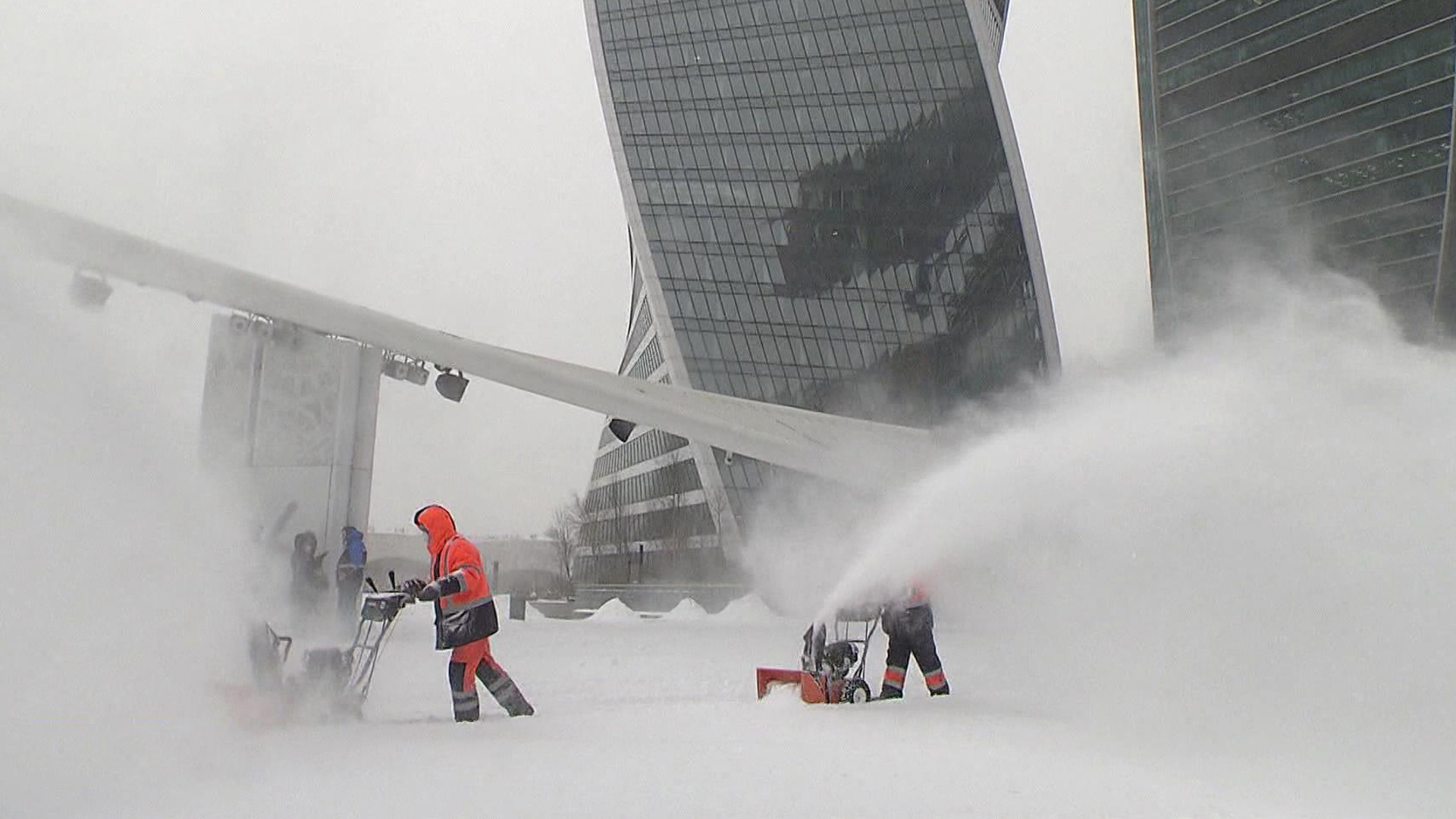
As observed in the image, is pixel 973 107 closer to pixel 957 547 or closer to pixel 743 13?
pixel 743 13

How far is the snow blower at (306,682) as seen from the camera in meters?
5.38

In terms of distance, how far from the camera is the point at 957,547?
22.9 feet

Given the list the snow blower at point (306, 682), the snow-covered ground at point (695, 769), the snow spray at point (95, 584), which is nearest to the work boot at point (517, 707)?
the snow-covered ground at point (695, 769)

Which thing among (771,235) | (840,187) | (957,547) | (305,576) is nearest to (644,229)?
(771,235)

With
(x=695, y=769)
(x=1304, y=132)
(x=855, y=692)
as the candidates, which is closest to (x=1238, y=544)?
(x=855, y=692)

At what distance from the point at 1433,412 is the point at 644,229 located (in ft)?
137

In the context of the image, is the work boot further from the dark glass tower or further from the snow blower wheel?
the dark glass tower

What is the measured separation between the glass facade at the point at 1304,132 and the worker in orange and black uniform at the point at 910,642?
41820 millimetres

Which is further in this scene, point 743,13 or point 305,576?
point 743,13

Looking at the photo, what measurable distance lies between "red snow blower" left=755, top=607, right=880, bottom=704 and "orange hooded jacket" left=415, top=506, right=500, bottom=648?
220cm

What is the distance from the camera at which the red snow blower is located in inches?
274

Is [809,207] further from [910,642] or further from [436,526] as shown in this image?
[436,526]

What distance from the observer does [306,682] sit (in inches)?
240

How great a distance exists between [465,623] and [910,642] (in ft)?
10.3
